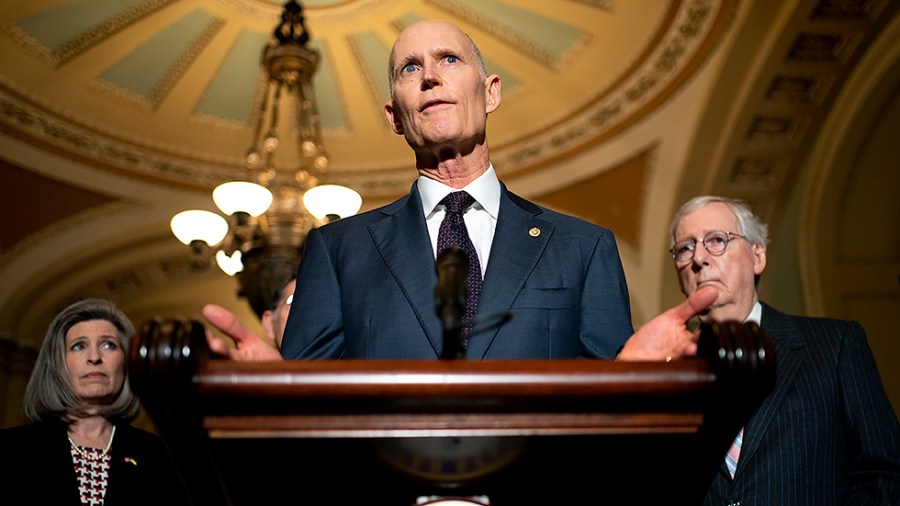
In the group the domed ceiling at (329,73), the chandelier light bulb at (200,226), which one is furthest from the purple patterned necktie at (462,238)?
the domed ceiling at (329,73)

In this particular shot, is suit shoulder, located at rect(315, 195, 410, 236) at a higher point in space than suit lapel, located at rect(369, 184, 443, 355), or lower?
higher

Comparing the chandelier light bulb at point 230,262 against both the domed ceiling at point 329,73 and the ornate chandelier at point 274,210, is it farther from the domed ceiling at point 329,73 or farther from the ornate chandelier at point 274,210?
the domed ceiling at point 329,73

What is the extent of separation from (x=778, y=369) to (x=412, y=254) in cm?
112

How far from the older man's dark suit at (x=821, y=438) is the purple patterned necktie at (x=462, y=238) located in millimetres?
→ 879

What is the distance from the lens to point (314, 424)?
3.45 ft

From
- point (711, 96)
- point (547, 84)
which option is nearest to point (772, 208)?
point (711, 96)

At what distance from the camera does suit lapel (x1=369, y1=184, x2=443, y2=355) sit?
61.4 inches

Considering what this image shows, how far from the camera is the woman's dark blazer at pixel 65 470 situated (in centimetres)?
257

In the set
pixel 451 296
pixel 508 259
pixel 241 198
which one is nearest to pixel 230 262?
pixel 241 198

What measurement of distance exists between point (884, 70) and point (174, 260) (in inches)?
272

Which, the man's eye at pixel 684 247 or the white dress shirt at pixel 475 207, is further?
the man's eye at pixel 684 247

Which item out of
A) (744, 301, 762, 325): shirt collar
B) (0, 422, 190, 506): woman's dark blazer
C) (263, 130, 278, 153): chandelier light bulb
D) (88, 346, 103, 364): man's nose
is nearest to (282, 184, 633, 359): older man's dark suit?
(744, 301, 762, 325): shirt collar

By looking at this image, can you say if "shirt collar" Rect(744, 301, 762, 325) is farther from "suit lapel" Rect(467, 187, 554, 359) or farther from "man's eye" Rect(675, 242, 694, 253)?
"suit lapel" Rect(467, 187, 554, 359)

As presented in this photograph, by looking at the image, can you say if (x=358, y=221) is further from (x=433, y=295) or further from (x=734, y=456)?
(x=734, y=456)
